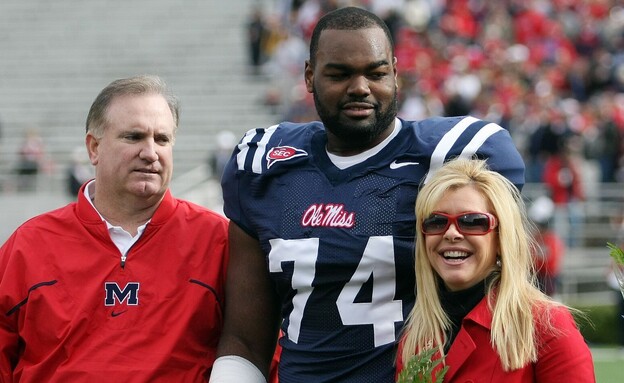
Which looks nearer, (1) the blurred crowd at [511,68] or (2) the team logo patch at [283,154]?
(2) the team logo patch at [283,154]

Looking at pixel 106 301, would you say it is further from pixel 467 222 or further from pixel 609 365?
pixel 609 365

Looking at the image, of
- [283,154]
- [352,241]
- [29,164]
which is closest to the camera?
[352,241]

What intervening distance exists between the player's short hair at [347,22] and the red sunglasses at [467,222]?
0.70m

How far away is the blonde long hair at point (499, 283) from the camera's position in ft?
11.0

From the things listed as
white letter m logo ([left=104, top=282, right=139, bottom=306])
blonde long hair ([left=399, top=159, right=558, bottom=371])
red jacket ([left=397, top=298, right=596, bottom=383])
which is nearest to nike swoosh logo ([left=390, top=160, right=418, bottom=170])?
blonde long hair ([left=399, top=159, right=558, bottom=371])

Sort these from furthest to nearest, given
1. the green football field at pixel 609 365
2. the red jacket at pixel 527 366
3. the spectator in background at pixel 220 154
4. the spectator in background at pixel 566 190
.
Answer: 1. the spectator in background at pixel 220 154
2. the spectator in background at pixel 566 190
3. the green football field at pixel 609 365
4. the red jacket at pixel 527 366

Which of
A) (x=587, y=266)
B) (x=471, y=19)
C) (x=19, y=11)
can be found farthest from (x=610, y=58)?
(x=19, y=11)

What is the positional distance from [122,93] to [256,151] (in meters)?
0.50

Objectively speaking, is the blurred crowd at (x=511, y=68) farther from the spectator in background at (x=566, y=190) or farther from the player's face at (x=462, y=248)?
the player's face at (x=462, y=248)

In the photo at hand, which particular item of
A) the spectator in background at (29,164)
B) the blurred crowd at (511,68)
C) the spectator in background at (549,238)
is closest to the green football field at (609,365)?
the spectator in background at (549,238)

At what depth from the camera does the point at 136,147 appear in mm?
4094

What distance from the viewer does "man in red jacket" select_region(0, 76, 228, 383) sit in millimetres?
4004

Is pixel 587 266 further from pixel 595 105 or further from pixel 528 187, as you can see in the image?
pixel 595 105

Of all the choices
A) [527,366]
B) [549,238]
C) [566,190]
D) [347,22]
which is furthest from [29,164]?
[527,366]
